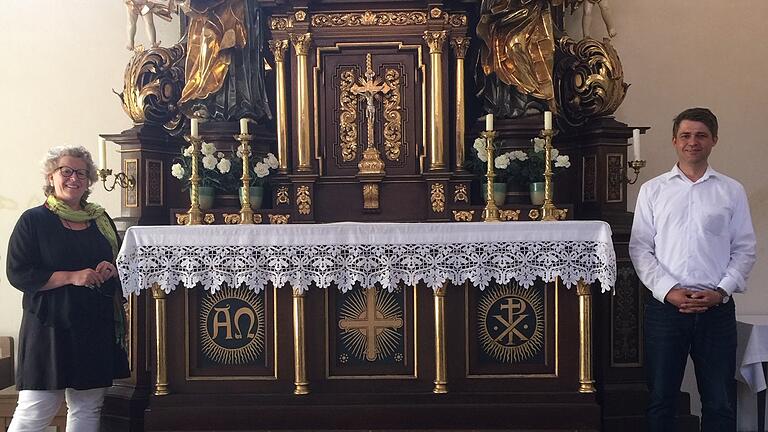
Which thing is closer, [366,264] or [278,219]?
[366,264]

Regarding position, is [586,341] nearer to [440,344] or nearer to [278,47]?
[440,344]

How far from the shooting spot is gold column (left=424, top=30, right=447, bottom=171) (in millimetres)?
4672

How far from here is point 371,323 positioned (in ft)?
13.9

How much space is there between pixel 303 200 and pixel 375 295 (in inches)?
35.8

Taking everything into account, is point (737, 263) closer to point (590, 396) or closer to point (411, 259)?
point (590, 396)

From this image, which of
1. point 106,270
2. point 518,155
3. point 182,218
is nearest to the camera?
point 106,270

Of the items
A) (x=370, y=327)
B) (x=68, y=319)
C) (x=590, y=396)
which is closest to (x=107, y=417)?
(x=68, y=319)

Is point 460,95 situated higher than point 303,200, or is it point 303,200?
point 460,95

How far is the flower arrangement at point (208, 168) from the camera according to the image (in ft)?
15.1

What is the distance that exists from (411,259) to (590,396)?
1403 mm

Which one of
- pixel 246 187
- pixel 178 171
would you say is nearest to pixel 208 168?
pixel 178 171

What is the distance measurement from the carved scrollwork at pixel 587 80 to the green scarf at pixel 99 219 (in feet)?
10.6

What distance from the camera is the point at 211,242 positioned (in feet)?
13.3

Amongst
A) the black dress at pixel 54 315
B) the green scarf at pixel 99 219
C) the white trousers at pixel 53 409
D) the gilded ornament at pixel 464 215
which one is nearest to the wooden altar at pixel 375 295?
the gilded ornament at pixel 464 215
